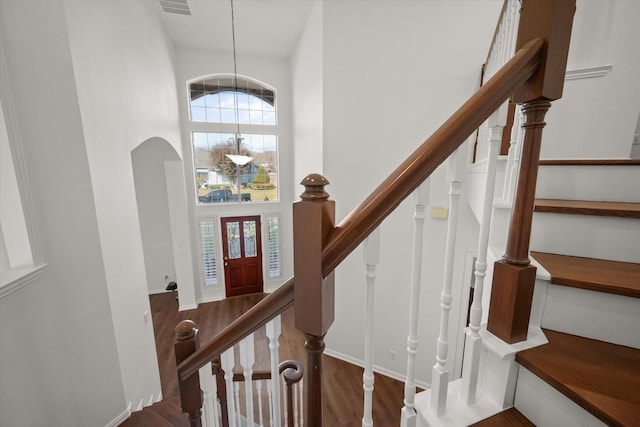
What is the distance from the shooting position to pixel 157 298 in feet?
18.5

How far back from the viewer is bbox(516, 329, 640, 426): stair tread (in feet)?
1.81

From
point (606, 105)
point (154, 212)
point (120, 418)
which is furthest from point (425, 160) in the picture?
point (154, 212)

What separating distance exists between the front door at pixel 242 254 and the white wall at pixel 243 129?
18 centimetres

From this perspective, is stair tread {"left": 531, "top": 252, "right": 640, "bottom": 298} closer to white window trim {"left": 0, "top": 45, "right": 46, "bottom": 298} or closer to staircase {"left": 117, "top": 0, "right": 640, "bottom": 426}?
staircase {"left": 117, "top": 0, "right": 640, "bottom": 426}

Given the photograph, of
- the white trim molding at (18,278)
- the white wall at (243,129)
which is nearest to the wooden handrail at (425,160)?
the white trim molding at (18,278)

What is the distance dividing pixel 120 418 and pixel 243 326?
2.35 metres

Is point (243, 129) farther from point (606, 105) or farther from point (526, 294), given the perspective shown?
point (526, 294)

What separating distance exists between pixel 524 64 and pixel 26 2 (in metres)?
2.66

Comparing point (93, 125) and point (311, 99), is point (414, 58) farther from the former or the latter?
point (93, 125)

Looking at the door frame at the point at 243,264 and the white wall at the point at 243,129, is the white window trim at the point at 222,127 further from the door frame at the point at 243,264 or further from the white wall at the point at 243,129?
the door frame at the point at 243,264

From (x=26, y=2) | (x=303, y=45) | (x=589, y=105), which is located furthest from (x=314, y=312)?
(x=303, y=45)

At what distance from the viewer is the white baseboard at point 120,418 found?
202 cm

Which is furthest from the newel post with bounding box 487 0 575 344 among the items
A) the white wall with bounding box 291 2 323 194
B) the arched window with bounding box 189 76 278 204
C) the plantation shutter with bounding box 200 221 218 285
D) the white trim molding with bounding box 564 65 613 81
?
the plantation shutter with bounding box 200 221 218 285

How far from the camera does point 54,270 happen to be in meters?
1.76
